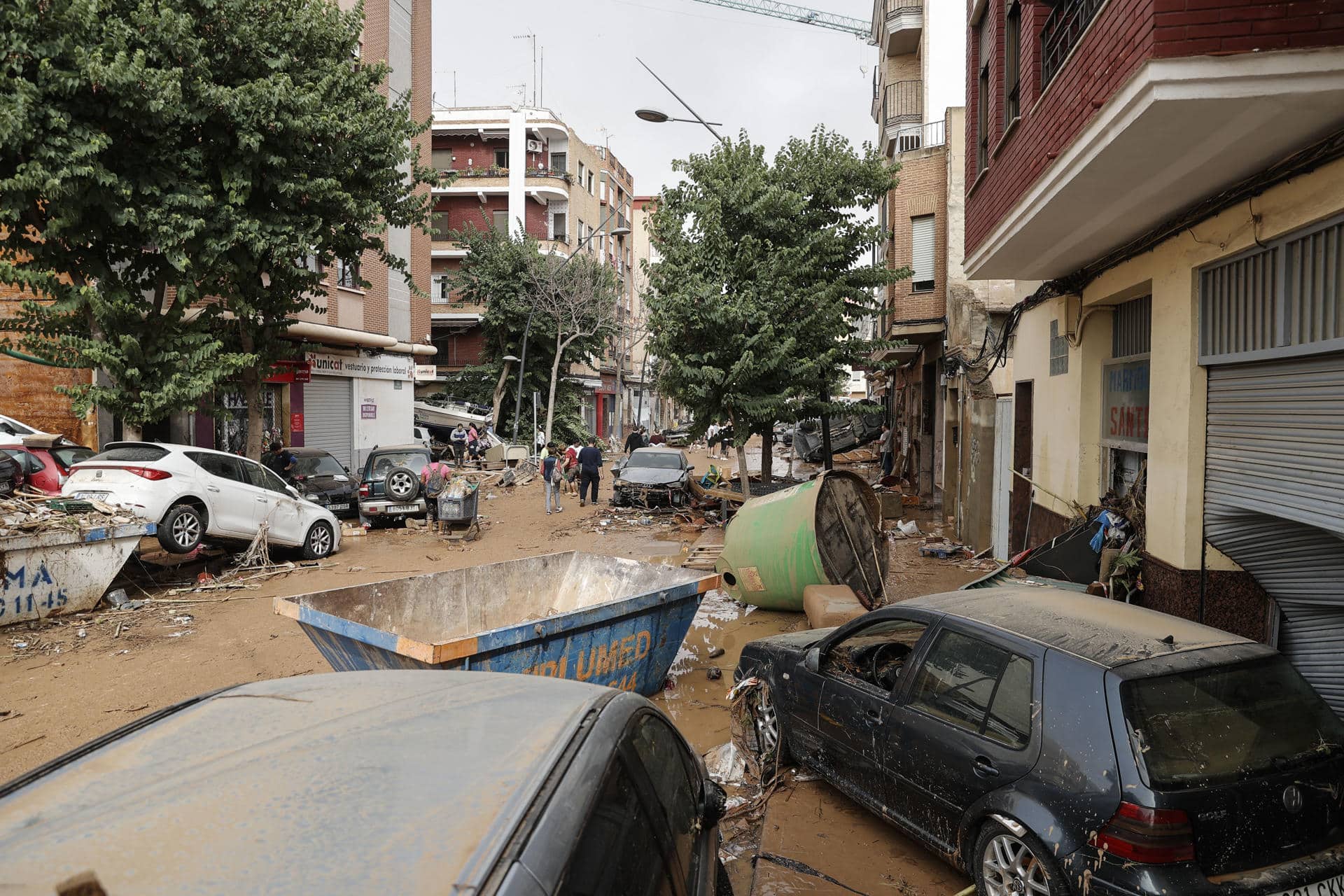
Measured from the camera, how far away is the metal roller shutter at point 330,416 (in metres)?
21.8

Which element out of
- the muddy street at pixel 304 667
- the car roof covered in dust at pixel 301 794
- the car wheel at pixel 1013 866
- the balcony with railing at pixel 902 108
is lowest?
the muddy street at pixel 304 667

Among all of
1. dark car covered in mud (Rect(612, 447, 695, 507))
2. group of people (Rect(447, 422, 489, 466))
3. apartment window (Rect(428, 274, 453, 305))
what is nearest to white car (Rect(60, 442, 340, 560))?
dark car covered in mud (Rect(612, 447, 695, 507))

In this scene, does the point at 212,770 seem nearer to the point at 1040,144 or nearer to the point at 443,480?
the point at 1040,144

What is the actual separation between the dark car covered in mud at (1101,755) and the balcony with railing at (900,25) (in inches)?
817

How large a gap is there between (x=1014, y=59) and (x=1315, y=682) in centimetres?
737

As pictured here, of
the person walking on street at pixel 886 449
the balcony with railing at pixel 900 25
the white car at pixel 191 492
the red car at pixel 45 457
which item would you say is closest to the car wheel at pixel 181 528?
the white car at pixel 191 492

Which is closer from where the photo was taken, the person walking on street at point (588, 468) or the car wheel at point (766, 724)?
the car wheel at point (766, 724)

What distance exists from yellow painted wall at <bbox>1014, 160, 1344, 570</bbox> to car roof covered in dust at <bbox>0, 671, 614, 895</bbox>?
17.6 feet

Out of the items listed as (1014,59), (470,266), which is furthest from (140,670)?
(470,266)

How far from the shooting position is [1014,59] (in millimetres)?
9469

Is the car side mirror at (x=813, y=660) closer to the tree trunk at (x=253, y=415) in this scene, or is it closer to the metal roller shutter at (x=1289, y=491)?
the metal roller shutter at (x=1289, y=491)

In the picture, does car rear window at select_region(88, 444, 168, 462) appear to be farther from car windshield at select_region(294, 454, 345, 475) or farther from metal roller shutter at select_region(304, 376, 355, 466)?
metal roller shutter at select_region(304, 376, 355, 466)

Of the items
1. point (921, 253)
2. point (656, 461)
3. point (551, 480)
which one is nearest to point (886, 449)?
point (921, 253)

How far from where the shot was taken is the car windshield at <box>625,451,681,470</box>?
64.4 ft
